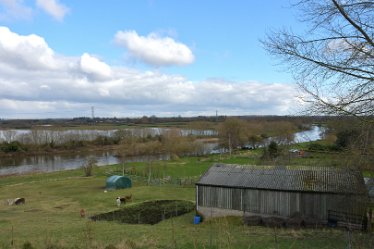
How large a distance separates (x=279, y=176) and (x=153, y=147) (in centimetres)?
6928

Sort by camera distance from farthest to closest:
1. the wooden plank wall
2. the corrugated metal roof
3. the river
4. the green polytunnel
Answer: the river < the green polytunnel < the corrugated metal roof < the wooden plank wall

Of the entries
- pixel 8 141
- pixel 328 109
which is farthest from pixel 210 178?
pixel 8 141

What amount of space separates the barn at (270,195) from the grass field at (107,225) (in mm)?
1257

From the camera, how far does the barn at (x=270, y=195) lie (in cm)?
2358

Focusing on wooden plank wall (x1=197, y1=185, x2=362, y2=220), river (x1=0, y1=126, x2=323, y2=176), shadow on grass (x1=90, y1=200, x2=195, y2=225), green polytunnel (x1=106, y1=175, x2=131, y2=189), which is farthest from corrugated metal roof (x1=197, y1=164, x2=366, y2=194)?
river (x1=0, y1=126, x2=323, y2=176)

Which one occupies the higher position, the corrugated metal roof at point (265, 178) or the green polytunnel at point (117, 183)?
the corrugated metal roof at point (265, 178)

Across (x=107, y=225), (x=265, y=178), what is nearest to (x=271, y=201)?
(x=265, y=178)

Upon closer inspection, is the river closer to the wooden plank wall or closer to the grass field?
the grass field

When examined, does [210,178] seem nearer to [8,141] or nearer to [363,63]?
[363,63]

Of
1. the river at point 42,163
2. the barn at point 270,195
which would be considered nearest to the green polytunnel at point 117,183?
the barn at point 270,195

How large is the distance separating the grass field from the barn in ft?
4.12

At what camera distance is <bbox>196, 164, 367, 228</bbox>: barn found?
23.6 metres

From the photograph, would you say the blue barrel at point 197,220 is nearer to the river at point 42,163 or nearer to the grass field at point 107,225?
the grass field at point 107,225

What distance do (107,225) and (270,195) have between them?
10.2 metres
